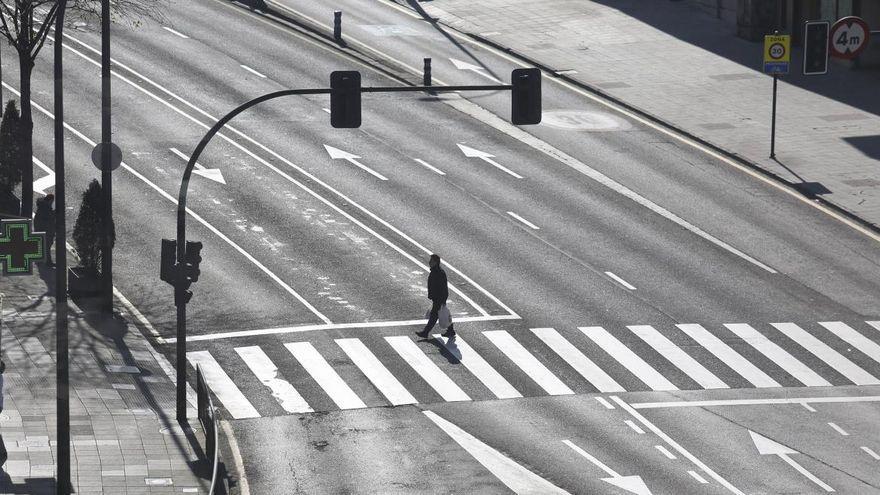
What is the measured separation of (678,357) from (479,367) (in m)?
4.09

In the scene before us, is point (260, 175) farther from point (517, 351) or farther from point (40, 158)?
point (517, 351)

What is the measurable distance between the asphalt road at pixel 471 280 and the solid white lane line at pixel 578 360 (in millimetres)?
69

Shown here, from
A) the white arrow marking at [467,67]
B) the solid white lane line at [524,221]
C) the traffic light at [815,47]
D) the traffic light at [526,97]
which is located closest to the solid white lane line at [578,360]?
the traffic light at [526,97]

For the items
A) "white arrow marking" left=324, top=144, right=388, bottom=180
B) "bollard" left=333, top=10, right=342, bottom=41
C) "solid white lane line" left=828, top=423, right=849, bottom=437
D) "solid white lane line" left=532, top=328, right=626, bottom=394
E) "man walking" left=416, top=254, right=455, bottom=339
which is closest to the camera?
"solid white lane line" left=828, top=423, right=849, bottom=437

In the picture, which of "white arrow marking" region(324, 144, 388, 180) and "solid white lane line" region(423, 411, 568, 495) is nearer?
"solid white lane line" region(423, 411, 568, 495)

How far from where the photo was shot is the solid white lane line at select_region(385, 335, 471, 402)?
28.2 meters

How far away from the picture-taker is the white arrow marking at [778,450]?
80.3ft

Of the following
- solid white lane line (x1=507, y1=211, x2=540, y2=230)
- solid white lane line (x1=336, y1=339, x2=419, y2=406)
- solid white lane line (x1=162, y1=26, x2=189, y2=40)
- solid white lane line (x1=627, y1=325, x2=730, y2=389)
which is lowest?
solid white lane line (x1=627, y1=325, x2=730, y2=389)

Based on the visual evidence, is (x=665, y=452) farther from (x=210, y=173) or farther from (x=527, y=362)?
(x=210, y=173)

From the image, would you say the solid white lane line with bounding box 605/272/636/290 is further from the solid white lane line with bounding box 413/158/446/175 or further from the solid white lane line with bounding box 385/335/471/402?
the solid white lane line with bounding box 413/158/446/175

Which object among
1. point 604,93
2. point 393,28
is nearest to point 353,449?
point 604,93

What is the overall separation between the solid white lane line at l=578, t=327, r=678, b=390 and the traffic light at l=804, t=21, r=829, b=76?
51.9 feet

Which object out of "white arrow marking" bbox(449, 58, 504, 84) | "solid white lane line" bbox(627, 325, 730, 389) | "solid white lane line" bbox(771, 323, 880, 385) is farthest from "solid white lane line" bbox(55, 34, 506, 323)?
"white arrow marking" bbox(449, 58, 504, 84)

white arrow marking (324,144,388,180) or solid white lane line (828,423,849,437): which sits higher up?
white arrow marking (324,144,388,180)
